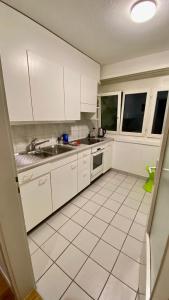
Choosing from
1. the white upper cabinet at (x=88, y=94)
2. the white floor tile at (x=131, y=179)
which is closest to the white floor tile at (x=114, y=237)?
the white floor tile at (x=131, y=179)

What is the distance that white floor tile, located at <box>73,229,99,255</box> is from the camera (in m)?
1.38

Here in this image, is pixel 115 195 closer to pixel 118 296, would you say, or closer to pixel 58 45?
pixel 118 296

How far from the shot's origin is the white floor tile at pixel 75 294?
101 centimetres

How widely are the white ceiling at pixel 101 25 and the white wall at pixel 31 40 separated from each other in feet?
0.23

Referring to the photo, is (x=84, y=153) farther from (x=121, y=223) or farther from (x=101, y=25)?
(x=101, y=25)

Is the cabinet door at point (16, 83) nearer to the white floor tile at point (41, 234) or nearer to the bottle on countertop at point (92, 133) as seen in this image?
the white floor tile at point (41, 234)

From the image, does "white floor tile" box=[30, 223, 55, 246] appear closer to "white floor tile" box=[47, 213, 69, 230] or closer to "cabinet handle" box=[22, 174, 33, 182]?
"white floor tile" box=[47, 213, 69, 230]

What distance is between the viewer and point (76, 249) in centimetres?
137

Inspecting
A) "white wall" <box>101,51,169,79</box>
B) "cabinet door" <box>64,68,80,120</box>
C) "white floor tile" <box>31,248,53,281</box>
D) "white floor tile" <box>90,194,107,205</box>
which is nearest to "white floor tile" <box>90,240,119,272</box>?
"white floor tile" <box>31,248,53,281</box>

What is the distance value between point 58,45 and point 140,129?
2111 millimetres

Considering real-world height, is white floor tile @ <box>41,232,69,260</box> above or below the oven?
below

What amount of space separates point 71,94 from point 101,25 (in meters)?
0.90

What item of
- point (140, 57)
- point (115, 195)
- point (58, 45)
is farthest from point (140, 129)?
point (58, 45)

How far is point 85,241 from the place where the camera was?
1454 millimetres
